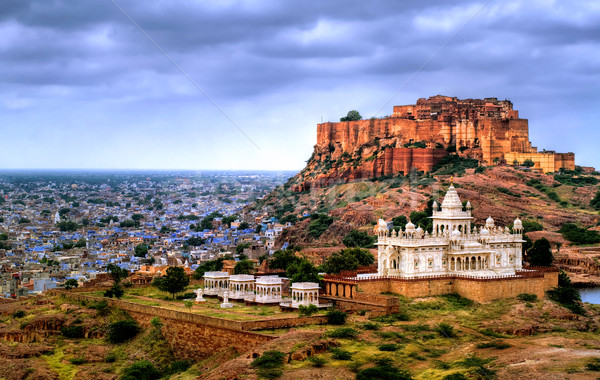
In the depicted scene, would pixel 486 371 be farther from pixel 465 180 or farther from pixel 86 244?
pixel 86 244

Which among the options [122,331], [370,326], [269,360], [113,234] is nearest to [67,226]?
[113,234]

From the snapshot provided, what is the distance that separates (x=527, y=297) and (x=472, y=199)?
104 ft

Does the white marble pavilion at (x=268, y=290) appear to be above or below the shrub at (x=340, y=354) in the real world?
above

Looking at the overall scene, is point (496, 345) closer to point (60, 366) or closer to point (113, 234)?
point (60, 366)

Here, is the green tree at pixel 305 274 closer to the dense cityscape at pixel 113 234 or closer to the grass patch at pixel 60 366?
the grass patch at pixel 60 366

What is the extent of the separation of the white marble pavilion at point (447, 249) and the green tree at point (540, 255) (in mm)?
7684

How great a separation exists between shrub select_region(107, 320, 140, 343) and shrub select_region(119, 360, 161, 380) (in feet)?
14.1

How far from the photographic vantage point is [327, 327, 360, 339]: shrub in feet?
125

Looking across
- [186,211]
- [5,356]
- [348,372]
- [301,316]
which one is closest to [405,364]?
[348,372]

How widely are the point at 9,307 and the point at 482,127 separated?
57.9 meters

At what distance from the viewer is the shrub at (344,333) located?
38.1m

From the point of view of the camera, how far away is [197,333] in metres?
42.0

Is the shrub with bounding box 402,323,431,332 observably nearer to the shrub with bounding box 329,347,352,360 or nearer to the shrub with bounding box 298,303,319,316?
the shrub with bounding box 329,347,352,360

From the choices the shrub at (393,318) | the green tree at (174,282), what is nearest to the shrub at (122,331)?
the green tree at (174,282)
